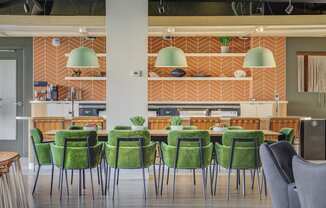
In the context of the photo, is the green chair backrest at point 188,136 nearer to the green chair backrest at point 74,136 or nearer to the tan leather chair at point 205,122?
the green chair backrest at point 74,136

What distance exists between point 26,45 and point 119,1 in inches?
197

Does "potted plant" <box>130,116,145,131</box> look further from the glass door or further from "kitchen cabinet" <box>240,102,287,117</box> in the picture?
the glass door

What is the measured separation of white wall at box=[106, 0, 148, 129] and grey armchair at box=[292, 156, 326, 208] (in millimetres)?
5747

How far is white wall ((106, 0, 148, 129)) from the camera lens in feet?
30.2

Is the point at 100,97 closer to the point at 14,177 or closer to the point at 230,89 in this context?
the point at 230,89

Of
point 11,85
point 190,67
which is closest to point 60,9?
point 11,85

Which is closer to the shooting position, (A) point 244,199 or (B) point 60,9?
(A) point 244,199

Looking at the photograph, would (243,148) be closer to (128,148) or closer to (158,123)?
(128,148)

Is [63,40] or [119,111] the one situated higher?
[63,40]

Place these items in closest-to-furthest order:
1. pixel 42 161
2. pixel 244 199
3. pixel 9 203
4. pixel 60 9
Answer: pixel 9 203 < pixel 244 199 < pixel 42 161 < pixel 60 9

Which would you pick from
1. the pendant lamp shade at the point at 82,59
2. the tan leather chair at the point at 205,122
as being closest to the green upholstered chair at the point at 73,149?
the pendant lamp shade at the point at 82,59

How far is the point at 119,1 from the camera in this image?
927 centimetres

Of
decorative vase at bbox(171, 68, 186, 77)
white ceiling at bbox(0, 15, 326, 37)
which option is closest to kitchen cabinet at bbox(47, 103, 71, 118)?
white ceiling at bbox(0, 15, 326, 37)

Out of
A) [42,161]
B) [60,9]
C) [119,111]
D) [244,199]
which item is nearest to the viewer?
[244,199]
